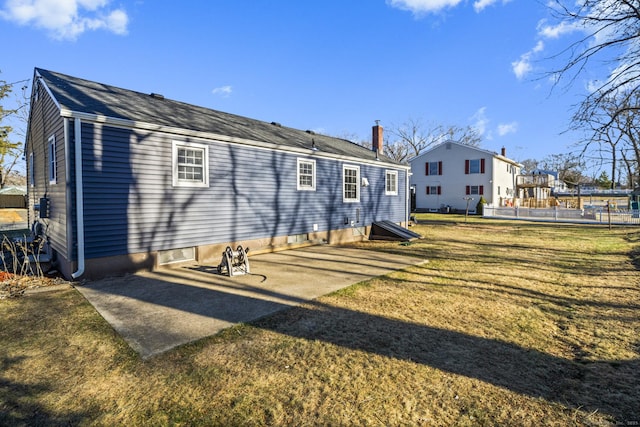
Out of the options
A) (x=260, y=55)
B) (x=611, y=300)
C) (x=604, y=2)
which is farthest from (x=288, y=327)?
(x=260, y=55)

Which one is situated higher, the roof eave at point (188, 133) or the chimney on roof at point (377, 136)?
the chimney on roof at point (377, 136)

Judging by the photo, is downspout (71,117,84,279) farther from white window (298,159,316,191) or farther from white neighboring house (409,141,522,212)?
white neighboring house (409,141,522,212)

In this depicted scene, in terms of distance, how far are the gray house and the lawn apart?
1.55 meters

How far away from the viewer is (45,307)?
535 cm

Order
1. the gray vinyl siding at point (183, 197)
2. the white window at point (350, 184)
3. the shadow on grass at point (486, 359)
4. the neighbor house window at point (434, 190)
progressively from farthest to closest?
the neighbor house window at point (434, 190)
the white window at point (350, 184)
the gray vinyl siding at point (183, 197)
the shadow on grass at point (486, 359)

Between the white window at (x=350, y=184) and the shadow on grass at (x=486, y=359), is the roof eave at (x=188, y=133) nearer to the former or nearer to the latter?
the white window at (x=350, y=184)

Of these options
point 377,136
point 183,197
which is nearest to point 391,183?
point 377,136

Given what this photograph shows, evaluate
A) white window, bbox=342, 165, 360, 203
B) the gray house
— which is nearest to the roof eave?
the gray house

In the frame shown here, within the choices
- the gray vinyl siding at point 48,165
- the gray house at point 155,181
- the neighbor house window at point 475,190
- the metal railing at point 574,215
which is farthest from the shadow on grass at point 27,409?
the neighbor house window at point 475,190

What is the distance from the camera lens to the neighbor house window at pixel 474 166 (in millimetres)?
32375

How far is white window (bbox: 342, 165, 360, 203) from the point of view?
13536 millimetres

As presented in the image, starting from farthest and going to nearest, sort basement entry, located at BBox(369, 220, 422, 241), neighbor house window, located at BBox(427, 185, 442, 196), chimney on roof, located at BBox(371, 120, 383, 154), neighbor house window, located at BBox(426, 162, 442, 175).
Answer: neighbor house window, located at BBox(427, 185, 442, 196) < neighbor house window, located at BBox(426, 162, 442, 175) < chimney on roof, located at BBox(371, 120, 383, 154) < basement entry, located at BBox(369, 220, 422, 241)

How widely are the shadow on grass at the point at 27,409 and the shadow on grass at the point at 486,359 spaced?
235 cm

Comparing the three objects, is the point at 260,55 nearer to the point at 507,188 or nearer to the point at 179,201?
the point at 179,201
